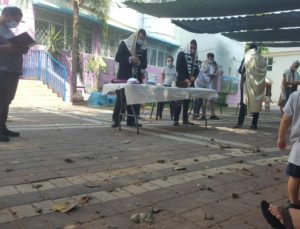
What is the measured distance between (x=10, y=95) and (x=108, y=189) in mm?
2784

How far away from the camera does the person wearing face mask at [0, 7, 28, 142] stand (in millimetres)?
5262

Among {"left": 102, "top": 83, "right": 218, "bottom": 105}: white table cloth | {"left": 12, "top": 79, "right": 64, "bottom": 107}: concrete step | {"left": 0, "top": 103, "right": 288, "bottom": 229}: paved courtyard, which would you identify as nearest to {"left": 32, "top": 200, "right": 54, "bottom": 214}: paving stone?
{"left": 0, "top": 103, "right": 288, "bottom": 229}: paved courtyard

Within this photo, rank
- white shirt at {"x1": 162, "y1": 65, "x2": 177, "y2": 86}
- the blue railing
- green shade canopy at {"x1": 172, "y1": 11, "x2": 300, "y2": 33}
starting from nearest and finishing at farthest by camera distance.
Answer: white shirt at {"x1": 162, "y1": 65, "x2": 177, "y2": 86} < green shade canopy at {"x1": 172, "y1": 11, "x2": 300, "y2": 33} < the blue railing

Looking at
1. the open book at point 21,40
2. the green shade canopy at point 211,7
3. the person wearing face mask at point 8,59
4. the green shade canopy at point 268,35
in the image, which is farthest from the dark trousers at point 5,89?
the green shade canopy at point 268,35

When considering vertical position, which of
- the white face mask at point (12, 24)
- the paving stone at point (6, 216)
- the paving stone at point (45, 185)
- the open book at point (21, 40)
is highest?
the white face mask at point (12, 24)

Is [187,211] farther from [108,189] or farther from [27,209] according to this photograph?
[27,209]

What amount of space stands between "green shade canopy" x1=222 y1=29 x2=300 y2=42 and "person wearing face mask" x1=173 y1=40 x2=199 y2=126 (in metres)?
6.68

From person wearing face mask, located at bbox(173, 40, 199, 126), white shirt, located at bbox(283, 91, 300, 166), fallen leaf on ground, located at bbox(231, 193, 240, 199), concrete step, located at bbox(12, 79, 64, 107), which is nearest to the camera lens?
white shirt, located at bbox(283, 91, 300, 166)

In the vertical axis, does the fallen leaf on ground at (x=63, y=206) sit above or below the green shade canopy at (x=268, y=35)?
below

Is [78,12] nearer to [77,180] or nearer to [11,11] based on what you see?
[11,11]

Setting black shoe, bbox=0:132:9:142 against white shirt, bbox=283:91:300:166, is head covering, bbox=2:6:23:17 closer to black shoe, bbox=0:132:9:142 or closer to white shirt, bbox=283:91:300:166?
black shoe, bbox=0:132:9:142

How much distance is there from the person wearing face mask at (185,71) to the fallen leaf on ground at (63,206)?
547 centimetres

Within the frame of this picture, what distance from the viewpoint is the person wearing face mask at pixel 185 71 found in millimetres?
8383

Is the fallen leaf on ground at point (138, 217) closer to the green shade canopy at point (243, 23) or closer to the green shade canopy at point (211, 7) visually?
the green shade canopy at point (211, 7)
